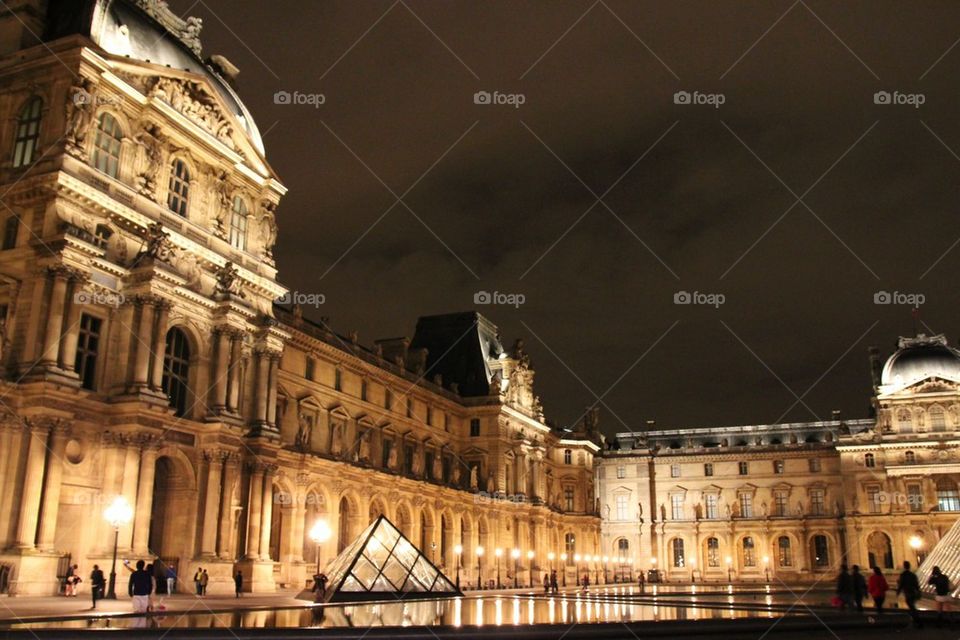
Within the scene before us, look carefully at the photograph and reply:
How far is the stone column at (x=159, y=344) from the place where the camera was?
3005cm

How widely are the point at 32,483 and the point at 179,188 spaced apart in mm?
12645

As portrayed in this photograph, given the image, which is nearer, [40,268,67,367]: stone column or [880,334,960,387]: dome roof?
[40,268,67,367]: stone column

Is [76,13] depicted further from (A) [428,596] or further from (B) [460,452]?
(B) [460,452]

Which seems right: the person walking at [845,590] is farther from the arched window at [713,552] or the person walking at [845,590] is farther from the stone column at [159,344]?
the arched window at [713,552]

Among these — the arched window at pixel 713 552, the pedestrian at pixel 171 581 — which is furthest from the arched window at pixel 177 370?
the arched window at pixel 713 552

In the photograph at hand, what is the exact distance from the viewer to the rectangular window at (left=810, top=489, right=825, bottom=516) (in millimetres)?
80938

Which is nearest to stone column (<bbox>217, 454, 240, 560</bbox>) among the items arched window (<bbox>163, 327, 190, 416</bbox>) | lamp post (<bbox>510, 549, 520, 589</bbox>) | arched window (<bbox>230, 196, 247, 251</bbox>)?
arched window (<bbox>163, 327, 190, 416</bbox>)

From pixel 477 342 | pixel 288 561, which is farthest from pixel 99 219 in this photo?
pixel 477 342

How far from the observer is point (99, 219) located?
29547 mm

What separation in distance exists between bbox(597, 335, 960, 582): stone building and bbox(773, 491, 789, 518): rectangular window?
0.09 meters

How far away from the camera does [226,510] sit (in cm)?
3253

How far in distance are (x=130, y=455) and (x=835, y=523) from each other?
67.1 meters

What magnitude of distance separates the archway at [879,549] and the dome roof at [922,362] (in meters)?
12.8

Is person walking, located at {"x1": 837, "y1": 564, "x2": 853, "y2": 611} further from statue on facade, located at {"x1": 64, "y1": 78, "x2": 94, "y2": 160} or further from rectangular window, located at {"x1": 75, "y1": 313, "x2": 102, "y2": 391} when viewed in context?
statue on facade, located at {"x1": 64, "y1": 78, "x2": 94, "y2": 160}
